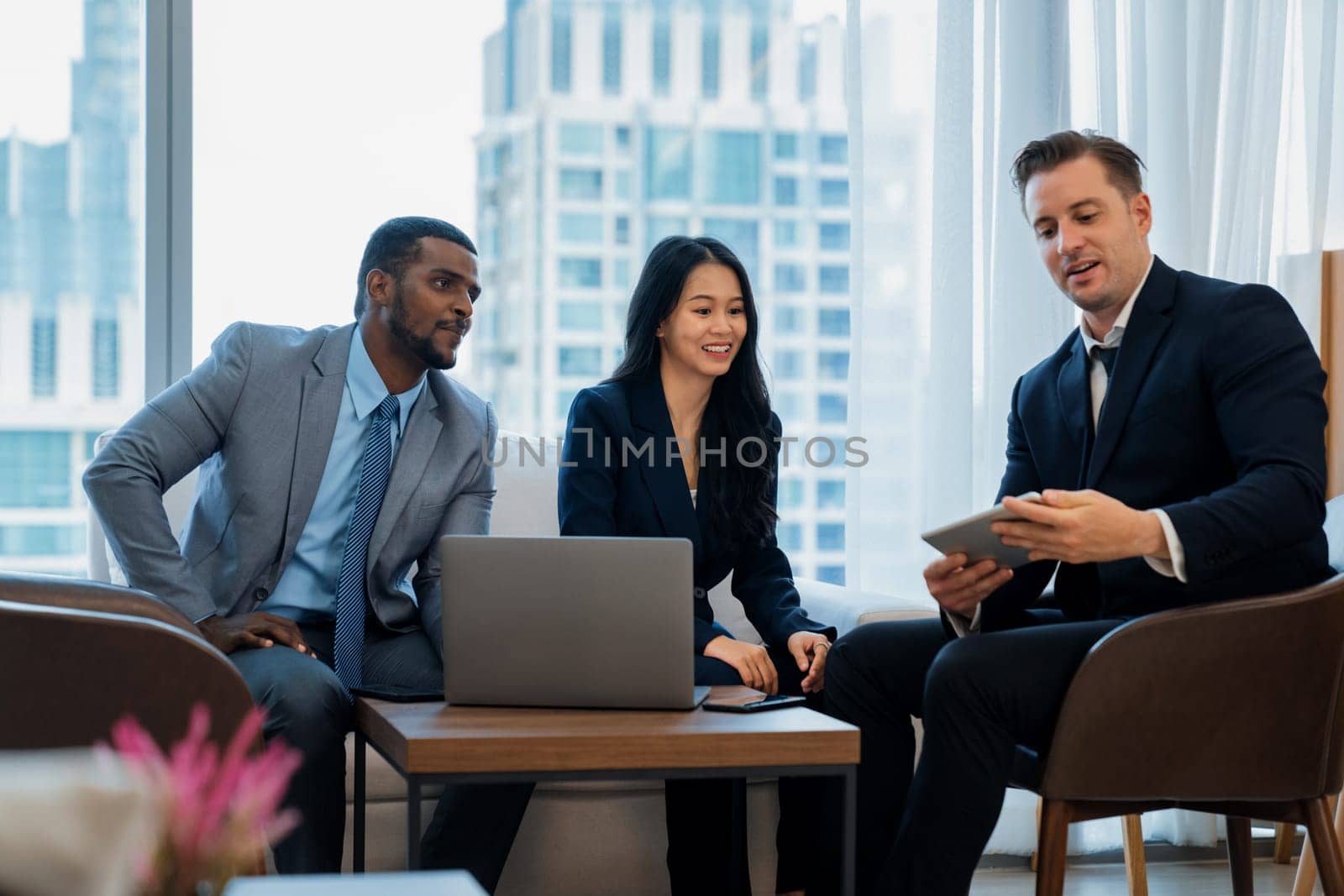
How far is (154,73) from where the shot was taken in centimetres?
307

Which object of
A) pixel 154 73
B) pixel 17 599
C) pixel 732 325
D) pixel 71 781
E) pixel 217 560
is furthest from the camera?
pixel 154 73

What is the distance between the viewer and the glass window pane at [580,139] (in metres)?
3.34

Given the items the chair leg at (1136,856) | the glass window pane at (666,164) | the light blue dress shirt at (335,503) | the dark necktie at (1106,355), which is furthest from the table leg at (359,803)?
the glass window pane at (666,164)

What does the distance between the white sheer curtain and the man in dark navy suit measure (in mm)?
816

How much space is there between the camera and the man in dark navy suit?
1838 millimetres

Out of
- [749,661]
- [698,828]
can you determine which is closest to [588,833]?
[698,828]

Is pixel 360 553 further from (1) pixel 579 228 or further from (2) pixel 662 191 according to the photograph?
(2) pixel 662 191

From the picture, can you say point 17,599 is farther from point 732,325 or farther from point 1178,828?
point 1178,828

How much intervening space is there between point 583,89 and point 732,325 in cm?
107

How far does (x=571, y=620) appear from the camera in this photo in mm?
1739

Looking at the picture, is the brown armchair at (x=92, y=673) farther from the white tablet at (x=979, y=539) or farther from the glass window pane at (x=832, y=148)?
the glass window pane at (x=832, y=148)

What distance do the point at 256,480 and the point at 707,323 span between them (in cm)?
90

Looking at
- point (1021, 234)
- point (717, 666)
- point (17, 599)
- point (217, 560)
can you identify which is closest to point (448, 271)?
point (217, 560)

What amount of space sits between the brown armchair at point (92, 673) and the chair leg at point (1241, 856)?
1.55 m
